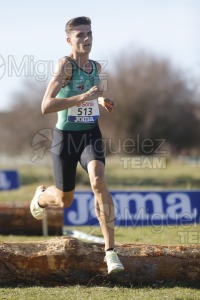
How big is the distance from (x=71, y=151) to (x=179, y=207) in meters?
5.97

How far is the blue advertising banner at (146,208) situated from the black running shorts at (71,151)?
5.39 metres

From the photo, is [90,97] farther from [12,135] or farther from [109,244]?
[12,135]

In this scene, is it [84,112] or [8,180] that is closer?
[84,112]

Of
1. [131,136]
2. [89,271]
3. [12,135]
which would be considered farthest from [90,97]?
[12,135]

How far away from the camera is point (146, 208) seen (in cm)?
1268

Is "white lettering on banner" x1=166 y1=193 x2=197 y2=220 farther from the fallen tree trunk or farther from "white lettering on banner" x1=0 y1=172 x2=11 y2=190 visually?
"white lettering on banner" x1=0 y1=172 x2=11 y2=190

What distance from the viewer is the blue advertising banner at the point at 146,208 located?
41.3 ft

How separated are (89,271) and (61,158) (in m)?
1.25

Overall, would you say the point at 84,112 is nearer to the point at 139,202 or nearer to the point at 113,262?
the point at 113,262

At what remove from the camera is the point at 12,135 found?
210 ft

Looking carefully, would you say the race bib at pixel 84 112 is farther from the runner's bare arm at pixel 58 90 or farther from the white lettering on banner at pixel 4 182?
the white lettering on banner at pixel 4 182

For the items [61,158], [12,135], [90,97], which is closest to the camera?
[90,97]

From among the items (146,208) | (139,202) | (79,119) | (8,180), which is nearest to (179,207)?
(146,208)

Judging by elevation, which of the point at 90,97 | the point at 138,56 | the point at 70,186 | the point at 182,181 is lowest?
the point at 182,181
